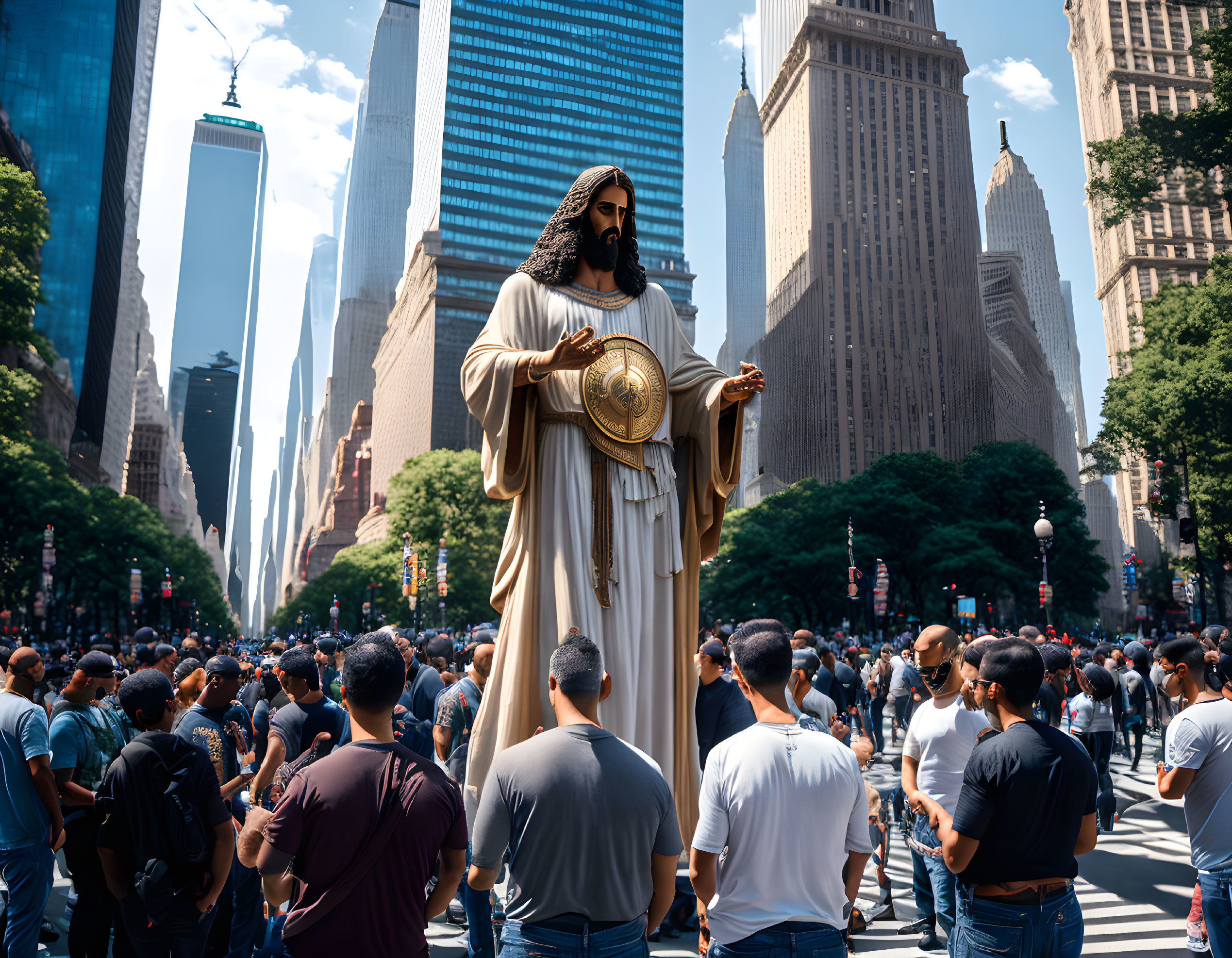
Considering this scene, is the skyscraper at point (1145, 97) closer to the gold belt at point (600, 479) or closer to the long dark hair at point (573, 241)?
the long dark hair at point (573, 241)

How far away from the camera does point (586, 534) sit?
563cm

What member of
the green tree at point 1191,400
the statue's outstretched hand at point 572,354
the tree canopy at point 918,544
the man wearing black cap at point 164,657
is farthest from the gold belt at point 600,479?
the tree canopy at point 918,544

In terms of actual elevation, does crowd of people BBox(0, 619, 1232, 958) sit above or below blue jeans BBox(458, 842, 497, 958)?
above

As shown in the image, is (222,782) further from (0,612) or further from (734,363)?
(734,363)

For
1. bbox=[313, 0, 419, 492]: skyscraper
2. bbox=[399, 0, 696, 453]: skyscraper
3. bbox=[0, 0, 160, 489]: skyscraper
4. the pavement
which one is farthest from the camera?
bbox=[313, 0, 419, 492]: skyscraper

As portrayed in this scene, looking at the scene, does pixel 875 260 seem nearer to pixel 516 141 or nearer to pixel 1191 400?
pixel 516 141

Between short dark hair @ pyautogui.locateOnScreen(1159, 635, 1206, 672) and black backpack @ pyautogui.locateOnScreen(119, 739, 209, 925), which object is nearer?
black backpack @ pyautogui.locateOnScreen(119, 739, 209, 925)

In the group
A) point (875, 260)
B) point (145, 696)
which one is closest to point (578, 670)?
point (145, 696)

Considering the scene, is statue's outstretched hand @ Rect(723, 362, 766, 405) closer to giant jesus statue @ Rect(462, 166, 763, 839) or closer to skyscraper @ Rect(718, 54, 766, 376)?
giant jesus statue @ Rect(462, 166, 763, 839)

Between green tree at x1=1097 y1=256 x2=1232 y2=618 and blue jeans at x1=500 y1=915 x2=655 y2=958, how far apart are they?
3253 cm

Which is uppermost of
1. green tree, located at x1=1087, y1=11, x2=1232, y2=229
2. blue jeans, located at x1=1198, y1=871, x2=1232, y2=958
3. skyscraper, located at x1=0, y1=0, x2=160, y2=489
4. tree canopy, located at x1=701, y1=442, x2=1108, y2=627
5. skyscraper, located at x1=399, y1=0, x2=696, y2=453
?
skyscraper, located at x1=399, y1=0, x2=696, y2=453

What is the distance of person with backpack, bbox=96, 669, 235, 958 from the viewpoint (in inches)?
161

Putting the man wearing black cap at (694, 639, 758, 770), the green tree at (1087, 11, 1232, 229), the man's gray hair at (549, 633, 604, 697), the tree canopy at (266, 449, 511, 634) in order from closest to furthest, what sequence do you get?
the man's gray hair at (549, 633, 604, 697) < the man wearing black cap at (694, 639, 758, 770) < the green tree at (1087, 11, 1232, 229) < the tree canopy at (266, 449, 511, 634)

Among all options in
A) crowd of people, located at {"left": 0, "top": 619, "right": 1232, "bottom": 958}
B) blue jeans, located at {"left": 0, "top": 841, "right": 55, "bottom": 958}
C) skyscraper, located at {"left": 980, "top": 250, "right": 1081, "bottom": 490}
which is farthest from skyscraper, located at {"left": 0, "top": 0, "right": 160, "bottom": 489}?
skyscraper, located at {"left": 980, "top": 250, "right": 1081, "bottom": 490}
